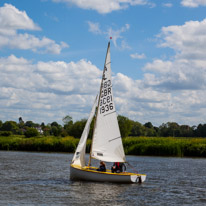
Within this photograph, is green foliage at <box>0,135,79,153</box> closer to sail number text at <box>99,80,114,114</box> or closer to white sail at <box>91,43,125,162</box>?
white sail at <box>91,43,125,162</box>

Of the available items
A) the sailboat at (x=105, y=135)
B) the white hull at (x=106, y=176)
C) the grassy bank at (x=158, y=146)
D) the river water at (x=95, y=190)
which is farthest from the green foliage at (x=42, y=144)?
the white hull at (x=106, y=176)

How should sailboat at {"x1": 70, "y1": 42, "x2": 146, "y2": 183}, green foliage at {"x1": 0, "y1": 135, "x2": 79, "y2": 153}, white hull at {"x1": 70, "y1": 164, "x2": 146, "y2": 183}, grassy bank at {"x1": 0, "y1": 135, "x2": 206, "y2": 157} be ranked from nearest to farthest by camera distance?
white hull at {"x1": 70, "y1": 164, "x2": 146, "y2": 183} < sailboat at {"x1": 70, "y1": 42, "x2": 146, "y2": 183} < grassy bank at {"x1": 0, "y1": 135, "x2": 206, "y2": 157} < green foliage at {"x1": 0, "y1": 135, "x2": 79, "y2": 153}

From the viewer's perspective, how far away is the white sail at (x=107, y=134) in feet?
101

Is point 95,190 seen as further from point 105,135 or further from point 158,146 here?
point 158,146

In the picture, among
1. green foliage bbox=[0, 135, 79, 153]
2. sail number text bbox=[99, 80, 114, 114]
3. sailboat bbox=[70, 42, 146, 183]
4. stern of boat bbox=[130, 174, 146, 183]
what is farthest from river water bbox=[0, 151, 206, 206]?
green foliage bbox=[0, 135, 79, 153]

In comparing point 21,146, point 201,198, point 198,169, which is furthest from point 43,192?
point 21,146

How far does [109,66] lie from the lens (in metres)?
31.2

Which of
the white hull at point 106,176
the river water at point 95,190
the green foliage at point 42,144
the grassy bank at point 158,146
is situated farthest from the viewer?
the green foliage at point 42,144

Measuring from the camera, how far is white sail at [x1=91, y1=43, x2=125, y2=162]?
30.9 m

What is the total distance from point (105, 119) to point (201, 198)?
9.94m

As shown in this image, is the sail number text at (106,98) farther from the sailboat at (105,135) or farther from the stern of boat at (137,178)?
the stern of boat at (137,178)

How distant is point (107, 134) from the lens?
31.0 meters

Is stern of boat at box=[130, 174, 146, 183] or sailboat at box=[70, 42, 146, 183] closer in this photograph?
stern of boat at box=[130, 174, 146, 183]

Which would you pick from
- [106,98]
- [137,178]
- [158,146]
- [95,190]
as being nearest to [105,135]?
[106,98]
